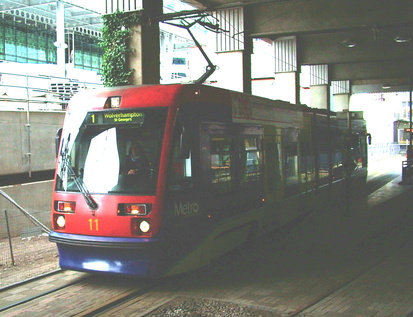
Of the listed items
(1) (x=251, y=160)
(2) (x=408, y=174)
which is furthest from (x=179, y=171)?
(2) (x=408, y=174)

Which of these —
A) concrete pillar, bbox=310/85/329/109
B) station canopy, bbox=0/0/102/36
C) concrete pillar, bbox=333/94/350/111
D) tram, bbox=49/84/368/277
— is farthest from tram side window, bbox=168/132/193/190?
concrete pillar, bbox=333/94/350/111

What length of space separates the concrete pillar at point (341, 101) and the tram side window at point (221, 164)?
3219 cm

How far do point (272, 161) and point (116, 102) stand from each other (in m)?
3.92

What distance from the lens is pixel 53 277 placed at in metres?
7.62

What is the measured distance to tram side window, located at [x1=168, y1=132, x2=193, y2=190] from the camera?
6.61 meters

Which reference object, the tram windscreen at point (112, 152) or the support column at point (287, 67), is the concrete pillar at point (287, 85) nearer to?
the support column at point (287, 67)

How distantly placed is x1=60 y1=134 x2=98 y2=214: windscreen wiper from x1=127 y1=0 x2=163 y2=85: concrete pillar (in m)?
5.72

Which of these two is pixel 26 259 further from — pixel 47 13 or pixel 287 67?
pixel 47 13

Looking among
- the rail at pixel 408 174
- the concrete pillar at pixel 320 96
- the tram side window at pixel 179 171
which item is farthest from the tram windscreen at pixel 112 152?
the concrete pillar at pixel 320 96

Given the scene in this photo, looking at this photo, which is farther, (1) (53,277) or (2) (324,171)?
(2) (324,171)

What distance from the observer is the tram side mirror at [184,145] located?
21.3ft

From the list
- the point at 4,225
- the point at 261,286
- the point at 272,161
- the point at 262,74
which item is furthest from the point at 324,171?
the point at 262,74

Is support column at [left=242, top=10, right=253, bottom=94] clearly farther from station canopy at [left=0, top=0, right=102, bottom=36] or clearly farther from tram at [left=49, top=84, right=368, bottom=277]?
station canopy at [left=0, top=0, right=102, bottom=36]

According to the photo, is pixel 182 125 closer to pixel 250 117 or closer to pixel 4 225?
pixel 250 117
